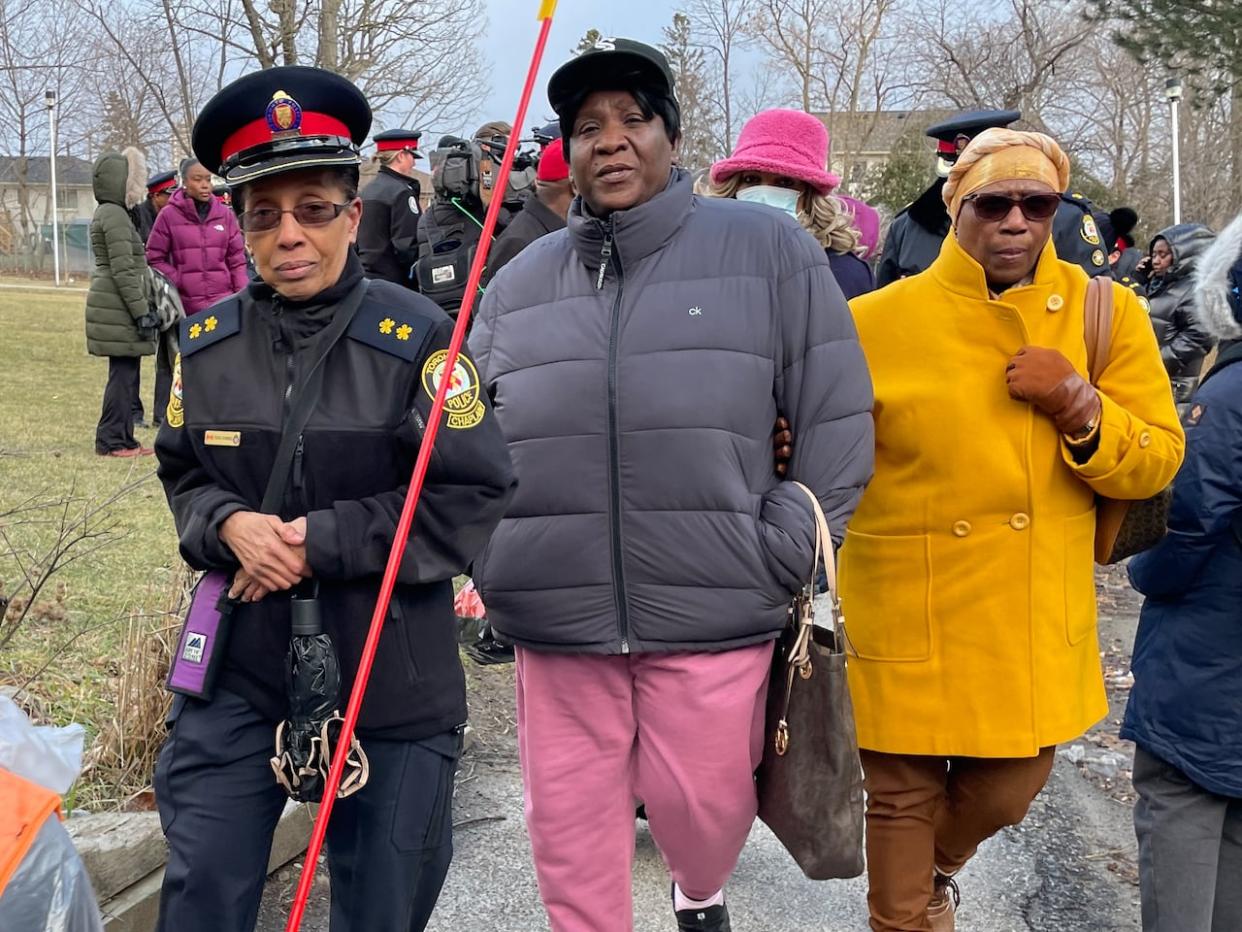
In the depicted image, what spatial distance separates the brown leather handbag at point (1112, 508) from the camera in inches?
115

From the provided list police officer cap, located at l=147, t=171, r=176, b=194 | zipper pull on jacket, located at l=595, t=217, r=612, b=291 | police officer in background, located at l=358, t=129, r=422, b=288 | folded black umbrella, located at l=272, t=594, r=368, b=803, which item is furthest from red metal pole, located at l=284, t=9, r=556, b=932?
police officer cap, located at l=147, t=171, r=176, b=194

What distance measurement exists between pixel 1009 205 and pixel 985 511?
2.23 feet

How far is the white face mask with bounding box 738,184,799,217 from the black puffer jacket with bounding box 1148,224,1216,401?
17.0ft

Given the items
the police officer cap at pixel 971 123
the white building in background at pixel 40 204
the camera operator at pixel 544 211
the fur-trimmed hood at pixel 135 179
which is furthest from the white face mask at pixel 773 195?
the white building in background at pixel 40 204

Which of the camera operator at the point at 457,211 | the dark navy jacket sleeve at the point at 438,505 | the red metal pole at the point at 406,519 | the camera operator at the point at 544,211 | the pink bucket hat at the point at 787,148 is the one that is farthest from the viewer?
the camera operator at the point at 457,211

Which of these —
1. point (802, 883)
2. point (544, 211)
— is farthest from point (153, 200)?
point (802, 883)

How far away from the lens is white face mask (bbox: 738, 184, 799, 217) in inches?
169

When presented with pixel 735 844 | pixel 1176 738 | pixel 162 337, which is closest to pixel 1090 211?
pixel 1176 738

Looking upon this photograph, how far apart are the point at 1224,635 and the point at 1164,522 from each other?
28 centimetres

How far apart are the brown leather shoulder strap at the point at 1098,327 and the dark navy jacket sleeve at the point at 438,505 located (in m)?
1.37

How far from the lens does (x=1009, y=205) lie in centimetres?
291

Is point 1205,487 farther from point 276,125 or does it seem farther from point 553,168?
point 553,168

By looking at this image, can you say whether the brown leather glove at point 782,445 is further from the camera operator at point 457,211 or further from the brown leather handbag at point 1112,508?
the camera operator at point 457,211

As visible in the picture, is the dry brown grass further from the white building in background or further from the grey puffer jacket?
the white building in background
